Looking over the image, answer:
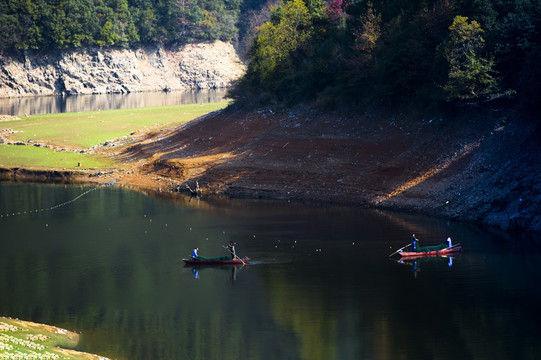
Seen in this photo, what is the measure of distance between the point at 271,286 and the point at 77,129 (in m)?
67.4

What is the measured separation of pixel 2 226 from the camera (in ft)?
190

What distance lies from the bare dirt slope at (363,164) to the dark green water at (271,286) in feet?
9.82

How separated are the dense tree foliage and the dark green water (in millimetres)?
13376

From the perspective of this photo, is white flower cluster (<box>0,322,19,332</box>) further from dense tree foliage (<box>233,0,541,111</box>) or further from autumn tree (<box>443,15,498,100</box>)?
autumn tree (<box>443,15,498,100</box>)

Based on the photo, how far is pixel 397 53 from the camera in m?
69.8

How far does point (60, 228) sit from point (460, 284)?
2849 cm

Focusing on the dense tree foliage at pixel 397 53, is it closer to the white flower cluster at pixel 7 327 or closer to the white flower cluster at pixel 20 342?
the white flower cluster at pixel 7 327

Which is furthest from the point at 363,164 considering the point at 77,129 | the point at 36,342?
the point at 77,129

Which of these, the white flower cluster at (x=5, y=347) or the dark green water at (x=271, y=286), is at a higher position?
the white flower cluster at (x=5, y=347)

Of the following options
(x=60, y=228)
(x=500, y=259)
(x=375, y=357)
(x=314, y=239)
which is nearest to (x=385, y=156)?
(x=314, y=239)

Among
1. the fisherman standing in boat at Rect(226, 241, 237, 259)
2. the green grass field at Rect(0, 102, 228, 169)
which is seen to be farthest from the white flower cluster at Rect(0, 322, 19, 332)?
the green grass field at Rect(0, 102, 228, 169)

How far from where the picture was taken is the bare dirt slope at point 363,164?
2226 inches

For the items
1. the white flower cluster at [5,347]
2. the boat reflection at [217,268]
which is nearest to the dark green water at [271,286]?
the boat reflection at [217,268]

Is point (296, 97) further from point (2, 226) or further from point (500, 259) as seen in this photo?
point (500, 259)
